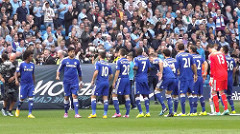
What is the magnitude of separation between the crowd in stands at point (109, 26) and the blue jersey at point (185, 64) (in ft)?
19.0

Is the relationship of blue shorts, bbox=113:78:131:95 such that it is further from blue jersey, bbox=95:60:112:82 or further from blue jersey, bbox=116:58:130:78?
blue jersey, bbox=95:60:112:82

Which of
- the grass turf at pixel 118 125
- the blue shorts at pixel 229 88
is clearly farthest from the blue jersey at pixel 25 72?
the blue shorts at pixel 229 88

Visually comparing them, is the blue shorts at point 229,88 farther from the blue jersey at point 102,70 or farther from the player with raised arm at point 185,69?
the blue jersey at point 102,70

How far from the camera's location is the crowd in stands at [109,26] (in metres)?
28.8

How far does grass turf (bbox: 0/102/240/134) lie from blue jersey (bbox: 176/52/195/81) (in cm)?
169

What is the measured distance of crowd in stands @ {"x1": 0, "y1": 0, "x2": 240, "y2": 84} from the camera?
1134 inches

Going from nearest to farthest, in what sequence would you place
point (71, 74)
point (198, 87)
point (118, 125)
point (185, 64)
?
1. point (118, 125)
2. point (71, 74)
3. point (185, 64)
4. point (198, 87)

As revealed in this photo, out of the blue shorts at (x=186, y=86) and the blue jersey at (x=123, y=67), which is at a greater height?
the blue jersey at (x=123, y=67)

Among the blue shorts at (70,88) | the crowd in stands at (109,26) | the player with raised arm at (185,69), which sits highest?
the crowd in stands at (109,26)

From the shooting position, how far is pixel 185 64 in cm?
2084

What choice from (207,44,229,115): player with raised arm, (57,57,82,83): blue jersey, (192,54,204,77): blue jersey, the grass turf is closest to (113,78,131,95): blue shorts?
the grass turf

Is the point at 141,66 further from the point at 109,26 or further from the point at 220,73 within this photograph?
the point at 109,26

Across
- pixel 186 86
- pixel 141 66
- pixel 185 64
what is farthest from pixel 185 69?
pixel 141 66

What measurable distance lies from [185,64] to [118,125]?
4.40 meters
